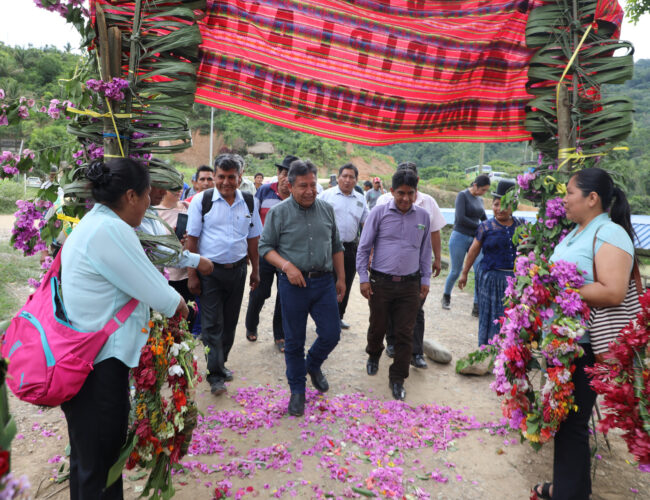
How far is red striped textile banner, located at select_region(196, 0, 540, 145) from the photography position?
2619mm

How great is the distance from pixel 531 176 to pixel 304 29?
6.03 feet

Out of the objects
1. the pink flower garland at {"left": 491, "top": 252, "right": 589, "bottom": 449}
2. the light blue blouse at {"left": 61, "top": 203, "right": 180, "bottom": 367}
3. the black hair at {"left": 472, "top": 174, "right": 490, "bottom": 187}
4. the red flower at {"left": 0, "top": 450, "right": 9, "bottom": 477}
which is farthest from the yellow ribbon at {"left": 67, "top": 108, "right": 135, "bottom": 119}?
the black hair at {"left": 472, "top": 174, "right": 490, "bottom": 187}

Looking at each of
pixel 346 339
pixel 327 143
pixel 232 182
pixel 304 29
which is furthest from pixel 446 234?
pixel 327 143

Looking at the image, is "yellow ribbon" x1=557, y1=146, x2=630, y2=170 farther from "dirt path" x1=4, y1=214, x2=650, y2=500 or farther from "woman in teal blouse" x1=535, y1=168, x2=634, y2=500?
"dirt path" x1=4, y1=214, x2=650, y2=500

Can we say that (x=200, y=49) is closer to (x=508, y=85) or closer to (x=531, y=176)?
(x=508, y=85)

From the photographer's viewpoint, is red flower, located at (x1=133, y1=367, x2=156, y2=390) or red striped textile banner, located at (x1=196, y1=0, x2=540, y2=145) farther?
red striped textile banner, located at (x1=196, y1=0, x2=540, y2=145)

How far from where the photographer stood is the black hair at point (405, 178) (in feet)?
12.8

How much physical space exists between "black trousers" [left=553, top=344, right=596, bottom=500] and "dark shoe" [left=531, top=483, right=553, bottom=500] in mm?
314

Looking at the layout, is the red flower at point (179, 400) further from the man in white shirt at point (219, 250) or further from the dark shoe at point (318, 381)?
the dark shoe at point (318, 381)

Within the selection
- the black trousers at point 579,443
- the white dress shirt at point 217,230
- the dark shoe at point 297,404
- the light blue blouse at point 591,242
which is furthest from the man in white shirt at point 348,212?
the black trousers at point 579,443

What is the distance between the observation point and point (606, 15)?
278 centimetres

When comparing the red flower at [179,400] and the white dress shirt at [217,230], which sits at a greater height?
the white dress shirt at [217,230]

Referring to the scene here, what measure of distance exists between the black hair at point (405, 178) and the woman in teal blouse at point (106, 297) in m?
2.47

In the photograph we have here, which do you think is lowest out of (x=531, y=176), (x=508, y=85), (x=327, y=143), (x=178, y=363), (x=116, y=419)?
(x=116, y=419)
